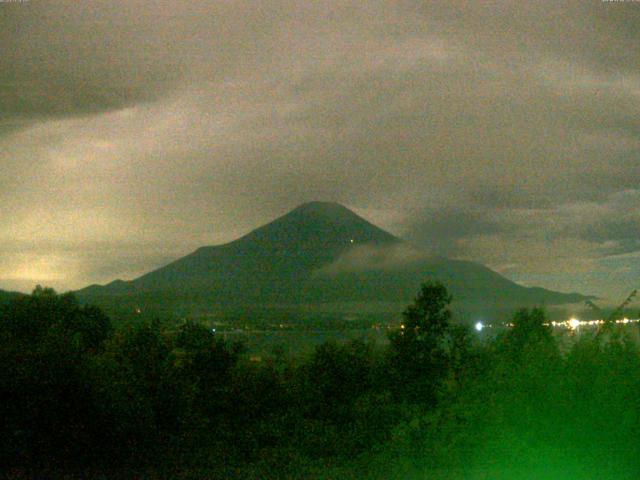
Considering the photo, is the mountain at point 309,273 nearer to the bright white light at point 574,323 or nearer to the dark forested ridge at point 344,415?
the dark forested ridge at point 344,415

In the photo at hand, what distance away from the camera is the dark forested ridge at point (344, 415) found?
823 centimetres

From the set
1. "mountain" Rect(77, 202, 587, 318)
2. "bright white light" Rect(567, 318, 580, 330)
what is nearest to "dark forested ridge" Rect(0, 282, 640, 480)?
"bright white light" Rect(567, 318, 580, 330)

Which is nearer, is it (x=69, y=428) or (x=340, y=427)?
(x=69, y=428)

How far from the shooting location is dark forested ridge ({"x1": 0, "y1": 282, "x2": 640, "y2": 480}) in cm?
823

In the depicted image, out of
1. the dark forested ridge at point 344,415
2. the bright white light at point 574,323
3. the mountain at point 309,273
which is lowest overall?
the dark forested ridge at point 344,415

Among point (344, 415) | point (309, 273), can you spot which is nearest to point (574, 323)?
point (344, 415)

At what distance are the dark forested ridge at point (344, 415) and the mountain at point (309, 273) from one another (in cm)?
3605

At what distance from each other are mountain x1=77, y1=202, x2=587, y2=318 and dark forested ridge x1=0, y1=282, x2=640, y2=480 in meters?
36.1

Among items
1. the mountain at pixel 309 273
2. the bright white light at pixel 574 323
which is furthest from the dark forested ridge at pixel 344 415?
the mountain at pixel 309 273

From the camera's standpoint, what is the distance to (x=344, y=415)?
1572 centimetres

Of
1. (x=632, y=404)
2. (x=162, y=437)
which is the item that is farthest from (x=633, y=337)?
(x=162, y=437)

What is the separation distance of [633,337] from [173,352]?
9244mm

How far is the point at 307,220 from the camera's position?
100 metres

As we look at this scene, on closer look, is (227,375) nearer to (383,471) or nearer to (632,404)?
(383,471)
